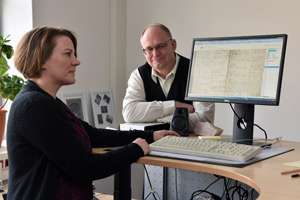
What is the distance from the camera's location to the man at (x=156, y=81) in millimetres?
2520

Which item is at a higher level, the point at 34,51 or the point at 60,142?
the point at 34,51

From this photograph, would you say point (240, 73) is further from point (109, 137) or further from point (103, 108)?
point (103, 108)

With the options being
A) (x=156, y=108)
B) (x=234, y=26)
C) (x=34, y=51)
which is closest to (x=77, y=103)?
(x=156, y=108)

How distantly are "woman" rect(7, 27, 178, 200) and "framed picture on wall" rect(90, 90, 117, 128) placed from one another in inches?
74.6

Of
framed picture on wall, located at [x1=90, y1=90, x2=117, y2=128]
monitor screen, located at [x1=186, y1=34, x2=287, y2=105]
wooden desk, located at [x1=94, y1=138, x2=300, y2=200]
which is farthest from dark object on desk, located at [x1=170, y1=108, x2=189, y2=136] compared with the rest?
framed picture on wall, located at [x1=90, y1=90, x2=117, y2=128]

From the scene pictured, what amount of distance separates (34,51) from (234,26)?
2177mm

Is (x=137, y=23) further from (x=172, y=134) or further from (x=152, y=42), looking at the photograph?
(x=172, y=134)

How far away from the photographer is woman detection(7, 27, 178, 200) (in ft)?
4.49

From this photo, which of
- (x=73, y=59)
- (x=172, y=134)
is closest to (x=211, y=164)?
(x=172, y=134)

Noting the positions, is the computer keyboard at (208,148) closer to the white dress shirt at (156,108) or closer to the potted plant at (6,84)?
the white dress shirt at (156,108)

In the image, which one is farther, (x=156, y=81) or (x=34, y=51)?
(x=156, y=81)

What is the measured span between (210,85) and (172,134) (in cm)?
30

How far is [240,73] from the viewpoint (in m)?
1.89

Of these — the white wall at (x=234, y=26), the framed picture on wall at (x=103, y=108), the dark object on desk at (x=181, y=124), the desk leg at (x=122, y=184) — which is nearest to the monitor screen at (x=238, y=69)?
the dark object on desk at (x=181, y=124)
